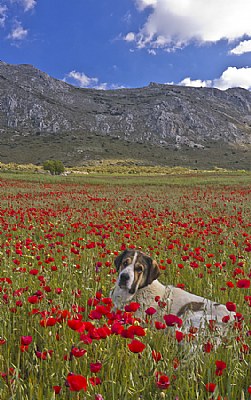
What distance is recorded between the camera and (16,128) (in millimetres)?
188875

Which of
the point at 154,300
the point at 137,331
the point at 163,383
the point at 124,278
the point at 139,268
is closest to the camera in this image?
the point at 163,383

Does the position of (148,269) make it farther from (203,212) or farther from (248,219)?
(203,212)

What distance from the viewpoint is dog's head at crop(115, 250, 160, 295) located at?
3359 millimetres

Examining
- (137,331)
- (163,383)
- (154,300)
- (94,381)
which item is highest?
(137,331)

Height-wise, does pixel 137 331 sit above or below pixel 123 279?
above

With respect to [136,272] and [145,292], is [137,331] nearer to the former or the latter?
[136,272]

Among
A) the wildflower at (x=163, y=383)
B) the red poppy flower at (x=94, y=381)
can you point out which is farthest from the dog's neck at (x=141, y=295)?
the wildflower at (x=163, y=383)

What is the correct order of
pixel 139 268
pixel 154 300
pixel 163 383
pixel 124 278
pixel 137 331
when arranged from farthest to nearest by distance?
pixel 154 300 < pixel 139 268 < pixel 124 278 < pixel 137 331 < pixel 163 383

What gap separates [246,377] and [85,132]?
191688mm

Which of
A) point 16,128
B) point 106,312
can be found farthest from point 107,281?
point 16,128

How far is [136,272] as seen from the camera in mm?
3438

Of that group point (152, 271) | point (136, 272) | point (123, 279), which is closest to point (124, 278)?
point (123, 279)

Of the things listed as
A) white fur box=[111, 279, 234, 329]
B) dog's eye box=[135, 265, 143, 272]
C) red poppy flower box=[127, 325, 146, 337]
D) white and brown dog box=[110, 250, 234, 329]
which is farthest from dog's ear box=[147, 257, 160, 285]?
red poppy flower box=[127, 325, 146, 337]

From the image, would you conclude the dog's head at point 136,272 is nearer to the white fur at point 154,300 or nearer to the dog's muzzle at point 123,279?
the dog's muzzle at point 123,279
